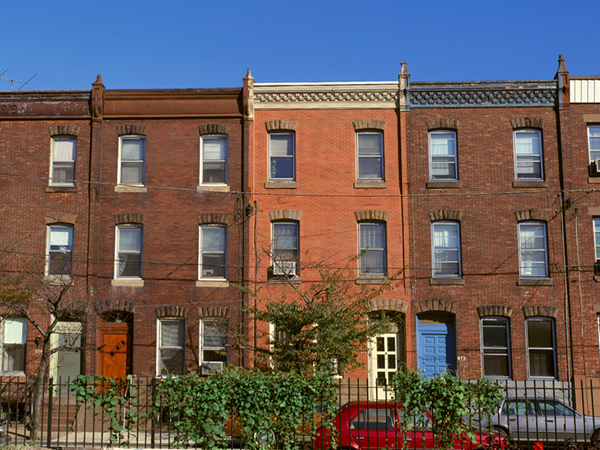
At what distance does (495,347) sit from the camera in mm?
Answer: 22609

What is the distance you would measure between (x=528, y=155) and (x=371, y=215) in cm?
584

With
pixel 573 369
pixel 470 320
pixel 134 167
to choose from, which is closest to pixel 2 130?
pixel 134 167

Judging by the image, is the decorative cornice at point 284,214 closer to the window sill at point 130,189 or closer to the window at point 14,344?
the window sill at point 130,189

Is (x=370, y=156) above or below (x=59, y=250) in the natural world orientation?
above

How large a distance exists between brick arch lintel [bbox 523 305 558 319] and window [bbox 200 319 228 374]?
396 inches

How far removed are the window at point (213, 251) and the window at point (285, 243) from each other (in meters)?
1.76

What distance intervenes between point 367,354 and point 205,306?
5660 millimetres

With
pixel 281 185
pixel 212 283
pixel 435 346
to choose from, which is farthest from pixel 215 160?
pixel 435 346

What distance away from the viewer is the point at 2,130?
946 inches

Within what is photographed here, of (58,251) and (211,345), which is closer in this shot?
(211,345)

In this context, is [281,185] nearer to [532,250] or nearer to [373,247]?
[373,247]

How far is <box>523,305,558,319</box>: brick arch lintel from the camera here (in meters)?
22.4

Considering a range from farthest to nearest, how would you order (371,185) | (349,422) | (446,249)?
1. (371,185)
2. (446,249)
3. (349,422)

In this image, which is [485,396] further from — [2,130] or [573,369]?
[2,130]
